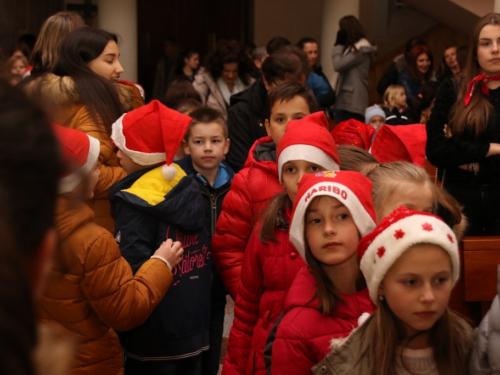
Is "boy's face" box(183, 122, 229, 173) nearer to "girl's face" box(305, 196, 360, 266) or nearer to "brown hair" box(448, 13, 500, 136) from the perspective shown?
"brown hair" box(448, 13, 500, 136)

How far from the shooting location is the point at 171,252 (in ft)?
11.7

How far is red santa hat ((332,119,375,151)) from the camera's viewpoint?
484cm

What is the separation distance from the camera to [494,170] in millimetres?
4320

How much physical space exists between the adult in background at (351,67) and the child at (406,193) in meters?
6.57

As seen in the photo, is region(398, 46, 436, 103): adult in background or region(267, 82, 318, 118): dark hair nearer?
region(267, 82, 318, 118): dark hair

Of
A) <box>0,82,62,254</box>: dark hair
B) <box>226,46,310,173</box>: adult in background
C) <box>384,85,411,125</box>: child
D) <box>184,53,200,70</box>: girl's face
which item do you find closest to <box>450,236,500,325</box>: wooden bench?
<box>226,46,310,173</box>: adult in background

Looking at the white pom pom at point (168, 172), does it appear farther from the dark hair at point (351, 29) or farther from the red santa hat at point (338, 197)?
the dark hair at point (351, 29)

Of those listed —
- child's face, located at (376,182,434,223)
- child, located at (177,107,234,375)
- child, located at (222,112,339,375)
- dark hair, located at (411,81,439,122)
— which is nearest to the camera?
child's face, located at (376,182,434,223)

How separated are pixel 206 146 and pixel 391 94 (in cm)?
526

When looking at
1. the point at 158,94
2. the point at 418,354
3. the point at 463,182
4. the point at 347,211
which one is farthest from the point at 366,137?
the point at 158,94

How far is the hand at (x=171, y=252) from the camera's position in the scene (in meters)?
3.56

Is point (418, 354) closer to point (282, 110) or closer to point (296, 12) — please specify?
point (282, 110)

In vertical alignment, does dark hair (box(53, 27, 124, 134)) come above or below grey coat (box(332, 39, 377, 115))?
above

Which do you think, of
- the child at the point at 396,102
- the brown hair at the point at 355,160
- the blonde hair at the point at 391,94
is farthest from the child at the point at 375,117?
the brown hair at the point at 355,160
